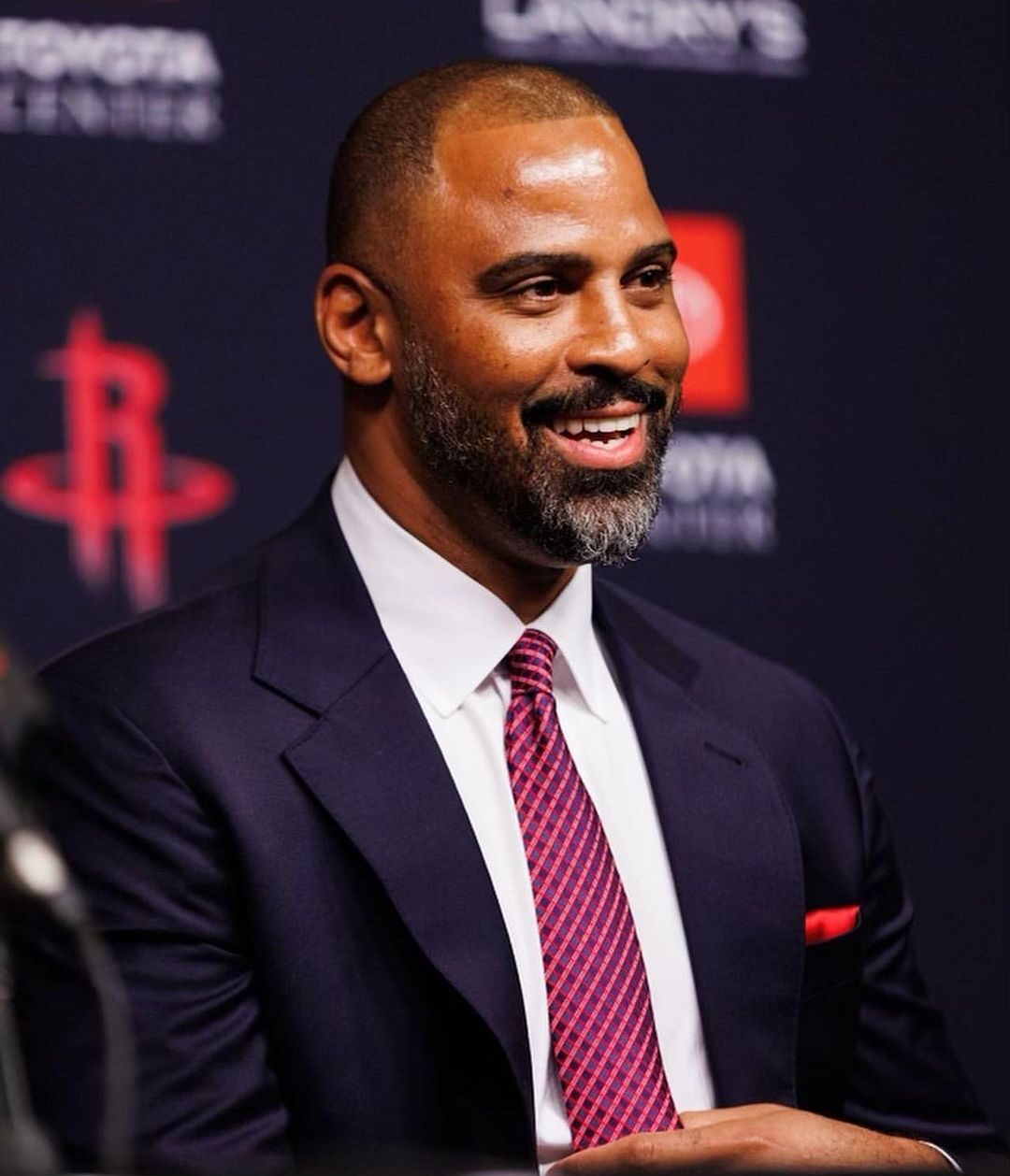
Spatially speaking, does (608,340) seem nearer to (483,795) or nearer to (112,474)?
(483,795)

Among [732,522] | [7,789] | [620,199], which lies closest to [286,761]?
[620,199]

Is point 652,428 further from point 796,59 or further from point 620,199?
point 796,59

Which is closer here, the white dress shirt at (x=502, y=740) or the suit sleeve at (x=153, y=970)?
the suit sleeve at (x=153, y=970)

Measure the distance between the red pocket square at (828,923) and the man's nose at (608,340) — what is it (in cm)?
60

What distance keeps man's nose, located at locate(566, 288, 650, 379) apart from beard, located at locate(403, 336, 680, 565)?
18 millimetres

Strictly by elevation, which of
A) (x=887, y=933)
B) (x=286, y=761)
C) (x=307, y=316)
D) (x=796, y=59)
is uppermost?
(x=796, y=59)

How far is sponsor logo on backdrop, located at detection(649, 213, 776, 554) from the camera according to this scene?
2.86 meters

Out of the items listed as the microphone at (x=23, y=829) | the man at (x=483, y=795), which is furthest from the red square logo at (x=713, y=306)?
the microphone at (x=23, y=829)

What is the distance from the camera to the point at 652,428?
216cm

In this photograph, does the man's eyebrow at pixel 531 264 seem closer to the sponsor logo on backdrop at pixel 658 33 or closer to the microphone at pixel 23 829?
the sponsor logo on backdrop at pixel 658 33

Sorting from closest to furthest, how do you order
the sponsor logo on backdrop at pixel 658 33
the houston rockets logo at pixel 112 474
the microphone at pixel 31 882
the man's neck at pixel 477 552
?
the microphone at pixel 31 882 → the man's neck at pixel 477 552 → the houston rockets logo at pixel 112 474 → the sponsor logo on backdrop at pixel 658 33

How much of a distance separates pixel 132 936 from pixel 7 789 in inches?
30.0

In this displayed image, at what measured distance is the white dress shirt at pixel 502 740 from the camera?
2.04 m

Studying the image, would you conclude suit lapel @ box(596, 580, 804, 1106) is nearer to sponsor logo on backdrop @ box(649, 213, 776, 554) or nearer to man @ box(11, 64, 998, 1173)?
man @ box(11, 64, 998, 1173)
